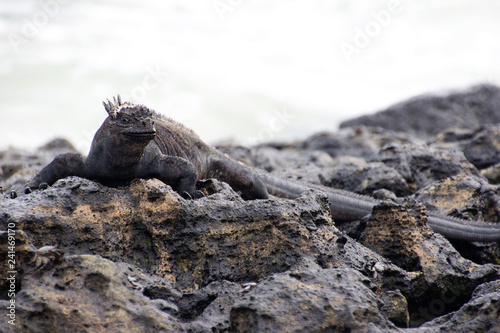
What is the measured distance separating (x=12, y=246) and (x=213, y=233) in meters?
1.23

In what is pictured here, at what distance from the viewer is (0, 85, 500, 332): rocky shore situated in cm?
250

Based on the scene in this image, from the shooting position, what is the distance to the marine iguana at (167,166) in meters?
3.73

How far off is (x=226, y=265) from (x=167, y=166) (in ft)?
3.81

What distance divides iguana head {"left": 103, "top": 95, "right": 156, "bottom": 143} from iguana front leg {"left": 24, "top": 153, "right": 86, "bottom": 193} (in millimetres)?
542

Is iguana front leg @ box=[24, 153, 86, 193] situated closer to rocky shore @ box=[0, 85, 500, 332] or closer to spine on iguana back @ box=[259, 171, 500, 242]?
rocky shore @ box=[0, 85, 500, 332]

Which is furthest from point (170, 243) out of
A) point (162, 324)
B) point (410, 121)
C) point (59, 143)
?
point (410, 121)

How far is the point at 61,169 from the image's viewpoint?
411cm

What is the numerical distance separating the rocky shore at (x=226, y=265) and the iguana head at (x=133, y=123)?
35cm

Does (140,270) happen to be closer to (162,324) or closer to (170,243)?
(170,243)

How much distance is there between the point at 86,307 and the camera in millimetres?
2496
